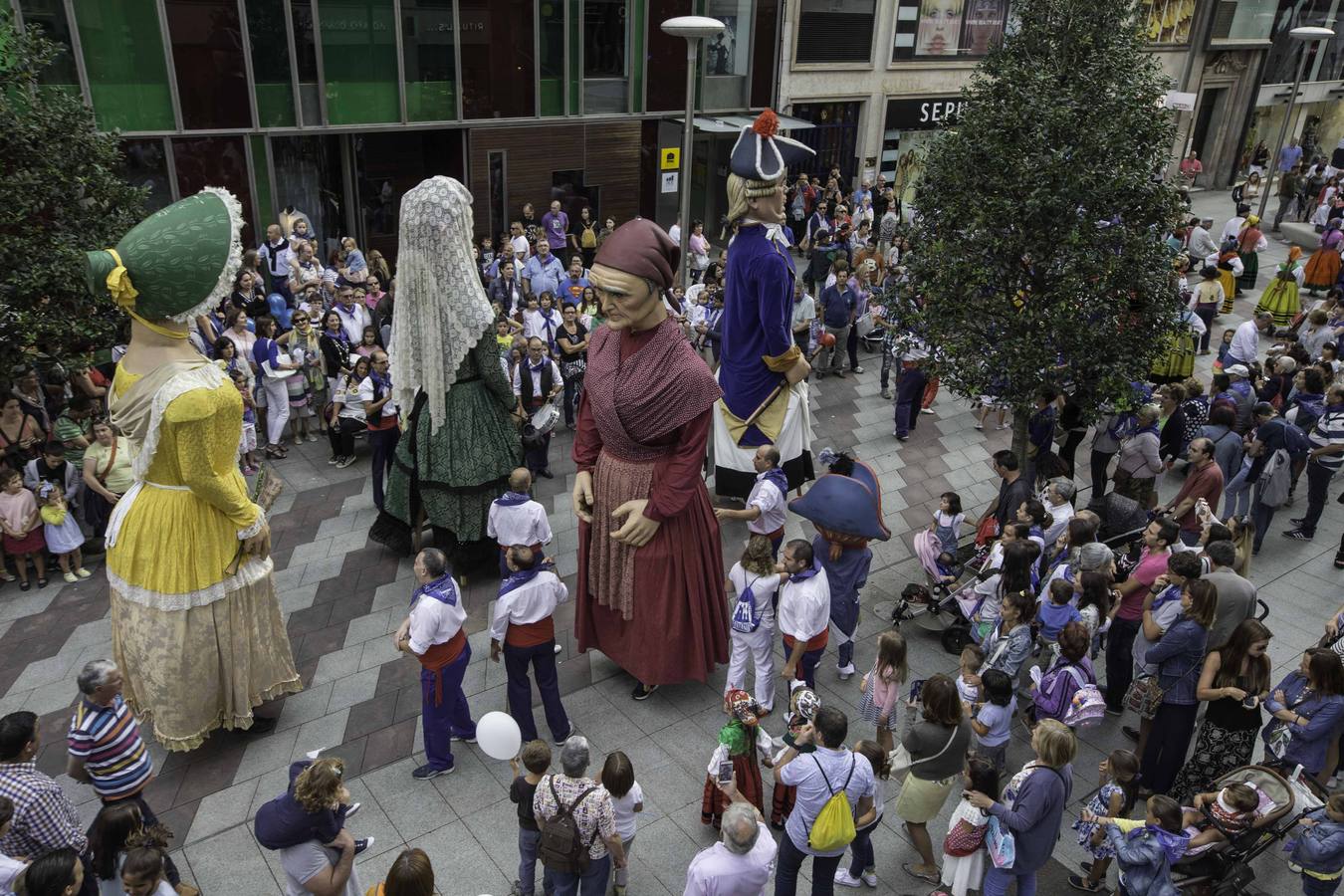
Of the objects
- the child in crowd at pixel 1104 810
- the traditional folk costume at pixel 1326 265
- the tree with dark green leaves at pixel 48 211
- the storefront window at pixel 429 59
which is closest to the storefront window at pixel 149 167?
the storefront window at pixel 429 59

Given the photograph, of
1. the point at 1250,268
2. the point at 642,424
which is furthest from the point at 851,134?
the point at 642,424

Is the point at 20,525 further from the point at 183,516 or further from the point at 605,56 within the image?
the point at 605,56

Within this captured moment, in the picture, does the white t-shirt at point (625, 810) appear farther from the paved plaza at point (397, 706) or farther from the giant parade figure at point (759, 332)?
the giant parade figure at point (759, 332)

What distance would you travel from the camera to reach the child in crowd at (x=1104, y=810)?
16.7 ft

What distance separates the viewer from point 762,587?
619 centimetres

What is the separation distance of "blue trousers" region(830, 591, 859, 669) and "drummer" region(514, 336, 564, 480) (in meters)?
3.85

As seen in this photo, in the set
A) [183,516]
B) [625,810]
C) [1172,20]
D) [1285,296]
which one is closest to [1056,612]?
A: [625,810]

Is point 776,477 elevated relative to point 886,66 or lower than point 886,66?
lower

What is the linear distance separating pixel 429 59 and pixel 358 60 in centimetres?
118

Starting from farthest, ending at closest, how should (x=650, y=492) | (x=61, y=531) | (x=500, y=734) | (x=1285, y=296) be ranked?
(x=1285, y=296)
(x=61, y=531)
(x=650, y=492)
(x=500, y=734)

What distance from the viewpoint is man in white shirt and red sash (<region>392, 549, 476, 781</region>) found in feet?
18.3

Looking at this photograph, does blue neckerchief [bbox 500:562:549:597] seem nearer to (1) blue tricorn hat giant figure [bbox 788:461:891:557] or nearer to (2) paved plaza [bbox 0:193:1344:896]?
(2) paved plaza [bbox 0:193:1344:896]

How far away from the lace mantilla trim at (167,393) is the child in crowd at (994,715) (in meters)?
4.66

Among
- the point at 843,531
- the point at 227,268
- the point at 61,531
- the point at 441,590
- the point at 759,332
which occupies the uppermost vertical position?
the point at 227,268
